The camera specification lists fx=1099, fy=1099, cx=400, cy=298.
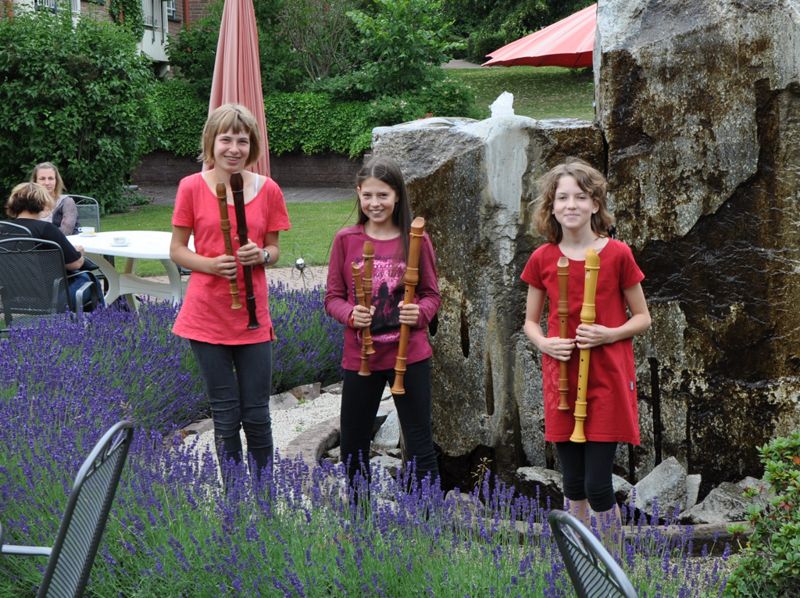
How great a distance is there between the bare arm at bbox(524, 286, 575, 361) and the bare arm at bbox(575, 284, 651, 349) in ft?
0.15

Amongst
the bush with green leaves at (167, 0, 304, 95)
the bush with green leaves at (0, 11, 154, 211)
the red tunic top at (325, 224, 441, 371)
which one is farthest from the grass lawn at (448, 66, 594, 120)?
the red tunic top at (325, 224, 441, 371)

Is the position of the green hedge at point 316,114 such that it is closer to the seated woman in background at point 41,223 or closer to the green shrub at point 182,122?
the green shrub at point 182,122

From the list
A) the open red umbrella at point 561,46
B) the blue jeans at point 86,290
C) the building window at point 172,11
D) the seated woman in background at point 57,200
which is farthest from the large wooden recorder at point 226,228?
the building window at point 172,11

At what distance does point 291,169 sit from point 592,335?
20.0 metres

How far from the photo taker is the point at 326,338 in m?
6.83

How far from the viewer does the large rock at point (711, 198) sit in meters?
4.30

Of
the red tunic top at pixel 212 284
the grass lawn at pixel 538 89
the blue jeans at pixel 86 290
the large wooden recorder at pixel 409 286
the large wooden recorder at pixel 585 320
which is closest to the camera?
the large wooden recorder at pixel 585 320

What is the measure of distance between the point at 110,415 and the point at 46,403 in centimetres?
28

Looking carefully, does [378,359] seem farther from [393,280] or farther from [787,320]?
[787,320]

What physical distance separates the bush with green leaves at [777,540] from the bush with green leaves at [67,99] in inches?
601

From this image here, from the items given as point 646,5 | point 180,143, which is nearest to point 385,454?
point 646,5

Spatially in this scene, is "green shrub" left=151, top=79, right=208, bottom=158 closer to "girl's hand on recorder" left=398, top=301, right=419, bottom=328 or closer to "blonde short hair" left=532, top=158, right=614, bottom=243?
"girl's hand on recorder" left=398, top=301, right=419, bottom=328

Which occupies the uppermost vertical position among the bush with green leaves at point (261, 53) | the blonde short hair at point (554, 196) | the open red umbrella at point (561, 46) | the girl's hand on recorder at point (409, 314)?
the bush with green leaves at point (261, 53)

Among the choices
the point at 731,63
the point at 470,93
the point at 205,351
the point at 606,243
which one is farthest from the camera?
the point at 470,93
